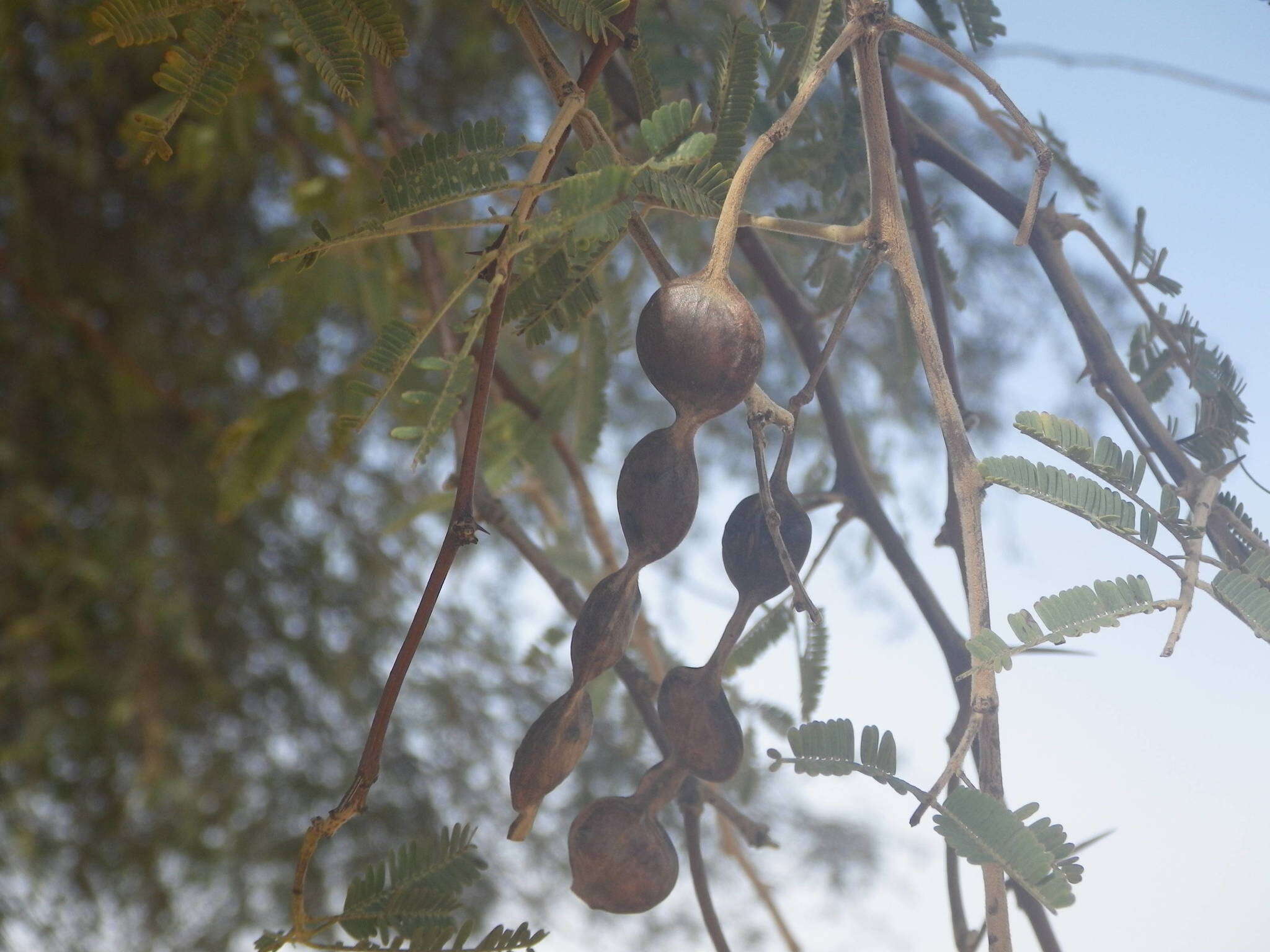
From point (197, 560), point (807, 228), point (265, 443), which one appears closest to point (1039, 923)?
point (807, 228)

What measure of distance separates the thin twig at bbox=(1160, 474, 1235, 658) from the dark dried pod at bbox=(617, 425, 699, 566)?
96 millimetres

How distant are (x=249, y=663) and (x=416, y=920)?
2.46ft

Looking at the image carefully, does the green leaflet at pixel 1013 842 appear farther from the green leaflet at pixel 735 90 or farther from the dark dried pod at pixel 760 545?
the green leaflet at pixel 735 90

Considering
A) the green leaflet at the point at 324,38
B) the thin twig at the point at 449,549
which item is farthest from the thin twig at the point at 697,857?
the green leaflet at the point at 324,38

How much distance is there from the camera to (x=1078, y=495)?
0.25 meters

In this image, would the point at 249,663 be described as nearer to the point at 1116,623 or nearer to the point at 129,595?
the point at 129,595

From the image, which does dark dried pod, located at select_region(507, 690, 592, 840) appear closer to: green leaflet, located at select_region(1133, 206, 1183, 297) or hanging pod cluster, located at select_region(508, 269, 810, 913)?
hanging pod cluster, located at select_region(508, 269, 810, 913)

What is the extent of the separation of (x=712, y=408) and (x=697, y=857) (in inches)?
6.7

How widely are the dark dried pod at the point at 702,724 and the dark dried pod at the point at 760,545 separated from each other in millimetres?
22

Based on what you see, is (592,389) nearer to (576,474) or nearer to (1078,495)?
(576,474)

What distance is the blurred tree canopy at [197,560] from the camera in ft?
2.90

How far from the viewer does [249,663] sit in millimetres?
997

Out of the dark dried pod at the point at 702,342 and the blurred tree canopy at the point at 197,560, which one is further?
the blurred tree canopy at the point at 197,560

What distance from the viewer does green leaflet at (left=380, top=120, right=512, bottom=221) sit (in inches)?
11.1
